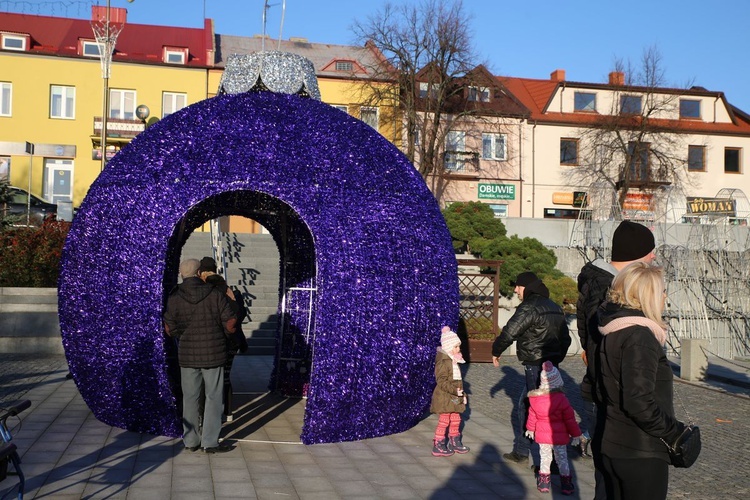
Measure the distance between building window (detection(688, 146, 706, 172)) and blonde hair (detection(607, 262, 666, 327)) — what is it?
4368cm

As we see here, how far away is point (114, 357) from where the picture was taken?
782cm

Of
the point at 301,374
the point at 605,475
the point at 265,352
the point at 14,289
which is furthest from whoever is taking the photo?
the point at 265,352

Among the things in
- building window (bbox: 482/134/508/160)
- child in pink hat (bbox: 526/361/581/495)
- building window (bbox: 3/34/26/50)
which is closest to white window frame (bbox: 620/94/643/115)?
building window (bbox: 482/134/508/160)

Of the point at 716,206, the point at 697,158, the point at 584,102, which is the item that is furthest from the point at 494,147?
the point at 716,206

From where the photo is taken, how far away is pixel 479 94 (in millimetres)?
41562

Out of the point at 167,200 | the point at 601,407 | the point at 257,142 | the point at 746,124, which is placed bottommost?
the point at 601,407

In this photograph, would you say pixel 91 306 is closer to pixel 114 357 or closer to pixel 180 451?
pixel 114 357

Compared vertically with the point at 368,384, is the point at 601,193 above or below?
above

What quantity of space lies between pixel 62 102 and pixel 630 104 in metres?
29.9

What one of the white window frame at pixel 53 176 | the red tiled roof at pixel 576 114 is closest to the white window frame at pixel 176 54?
the white window frame at pixel 53 176

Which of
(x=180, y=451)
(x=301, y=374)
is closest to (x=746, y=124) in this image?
(x=301, y=374)

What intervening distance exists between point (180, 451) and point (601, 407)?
4864 millimetres

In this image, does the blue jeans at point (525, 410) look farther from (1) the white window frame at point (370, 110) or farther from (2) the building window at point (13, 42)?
(2) the building window at point (13, 42)

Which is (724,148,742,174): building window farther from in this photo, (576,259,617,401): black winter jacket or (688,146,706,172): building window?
(576,259,617,401): black winter jacket
